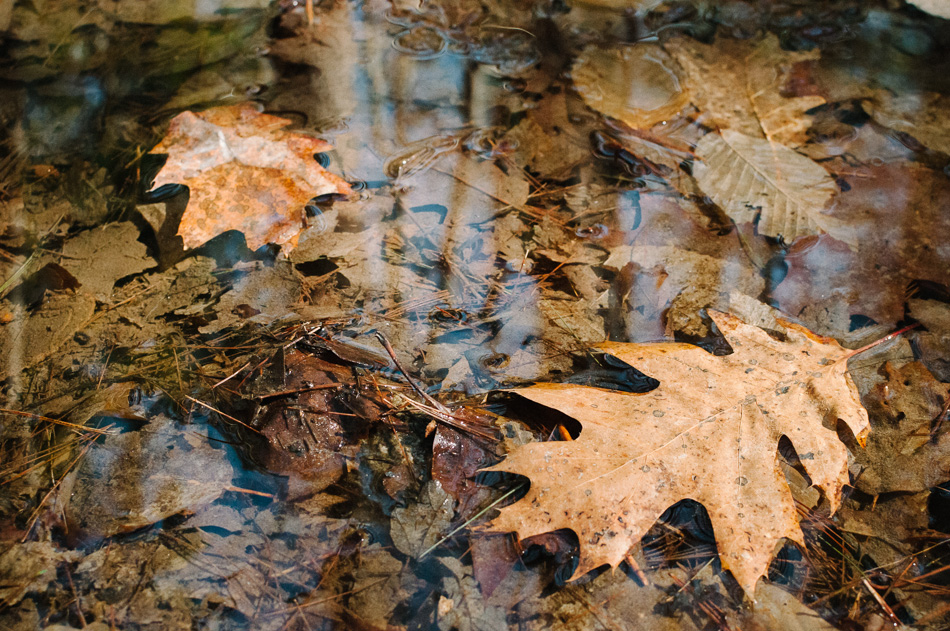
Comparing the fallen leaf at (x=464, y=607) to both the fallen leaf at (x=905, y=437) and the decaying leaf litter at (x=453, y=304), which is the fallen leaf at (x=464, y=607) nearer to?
the decaying leaf litter at (x=453, y=304)

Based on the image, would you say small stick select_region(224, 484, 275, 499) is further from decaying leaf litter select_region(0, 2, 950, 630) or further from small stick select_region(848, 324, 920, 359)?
small stick select_region(848, 324, 920, 359)

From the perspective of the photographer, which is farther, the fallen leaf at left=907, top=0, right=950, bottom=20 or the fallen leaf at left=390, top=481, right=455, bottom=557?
the fallen leaf at left=907, top=0, right=950, bottom=20

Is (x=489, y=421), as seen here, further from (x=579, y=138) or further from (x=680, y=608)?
(x=579, y=138)

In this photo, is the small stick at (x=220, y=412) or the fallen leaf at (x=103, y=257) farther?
the fallen leaf at (x=103, y=257)

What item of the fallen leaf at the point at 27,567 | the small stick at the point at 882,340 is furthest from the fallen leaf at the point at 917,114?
the fallen leaf at the point at 27,567

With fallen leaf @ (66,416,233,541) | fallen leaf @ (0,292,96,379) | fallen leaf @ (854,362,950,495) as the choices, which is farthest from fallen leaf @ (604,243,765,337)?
fallen leaf @ (0,292,96,379)

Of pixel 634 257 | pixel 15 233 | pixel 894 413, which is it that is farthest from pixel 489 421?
pixel 15 233
